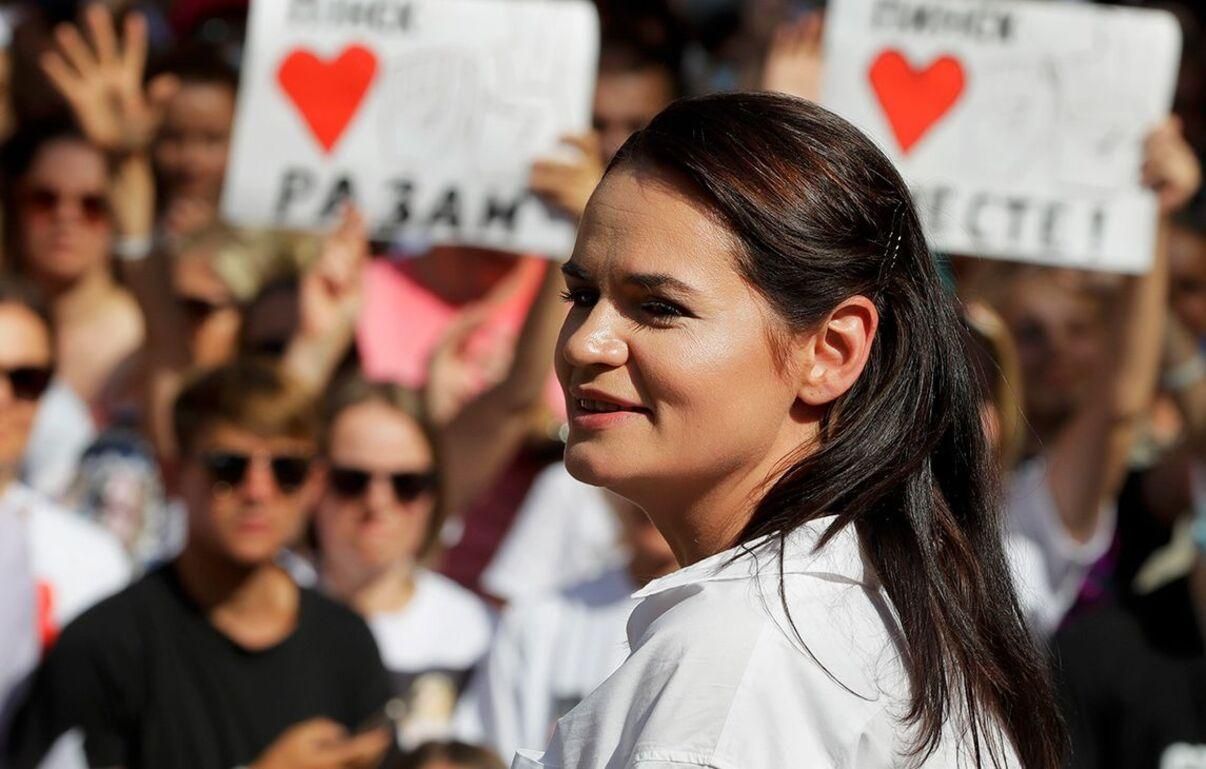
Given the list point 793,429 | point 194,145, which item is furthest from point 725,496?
point 194,145

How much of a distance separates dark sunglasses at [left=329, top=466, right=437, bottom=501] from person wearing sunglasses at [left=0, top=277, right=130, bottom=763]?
56 cm

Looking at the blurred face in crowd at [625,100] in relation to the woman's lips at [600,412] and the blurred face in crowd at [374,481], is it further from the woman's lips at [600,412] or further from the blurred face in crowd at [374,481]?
the woman's lips at [600,412]

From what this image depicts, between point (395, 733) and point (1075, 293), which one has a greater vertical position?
point (1075, 293)

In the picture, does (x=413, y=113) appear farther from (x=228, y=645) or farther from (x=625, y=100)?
(x=228, y=645)

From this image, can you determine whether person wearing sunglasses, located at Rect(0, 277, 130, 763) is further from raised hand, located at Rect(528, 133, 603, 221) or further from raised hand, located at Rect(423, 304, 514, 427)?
raised hand, located at Rect(528, 133, 603, 221)

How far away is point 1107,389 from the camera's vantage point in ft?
17.1

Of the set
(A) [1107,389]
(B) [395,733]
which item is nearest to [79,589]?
(B) [395,733]

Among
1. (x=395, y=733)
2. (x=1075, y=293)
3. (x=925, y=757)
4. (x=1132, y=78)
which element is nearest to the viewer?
(x=925, y=757)

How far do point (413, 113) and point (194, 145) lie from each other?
106 centimetres

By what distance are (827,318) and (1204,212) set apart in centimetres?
629

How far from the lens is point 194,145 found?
19.6ft

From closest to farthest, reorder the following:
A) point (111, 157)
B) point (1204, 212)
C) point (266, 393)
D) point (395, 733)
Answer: point (395, 733), point (266, 393), point (111, 157), point (1204, 212)

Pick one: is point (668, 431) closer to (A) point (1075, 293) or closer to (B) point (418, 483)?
(B) point (418, 483)

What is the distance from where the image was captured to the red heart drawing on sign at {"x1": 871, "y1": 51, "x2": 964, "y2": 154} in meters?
5.22
